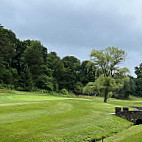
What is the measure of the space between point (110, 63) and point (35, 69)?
1362 inches

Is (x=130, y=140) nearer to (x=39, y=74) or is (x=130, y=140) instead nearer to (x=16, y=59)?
(x=39, y=74)

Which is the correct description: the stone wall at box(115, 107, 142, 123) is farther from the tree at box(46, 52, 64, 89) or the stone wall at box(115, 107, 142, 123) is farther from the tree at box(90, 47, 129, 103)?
the tree at box(46, 52, 64, 89)

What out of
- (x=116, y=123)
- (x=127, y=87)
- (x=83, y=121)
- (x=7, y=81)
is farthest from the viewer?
(x=127, y=87)

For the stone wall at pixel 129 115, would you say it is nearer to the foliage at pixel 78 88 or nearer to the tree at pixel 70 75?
the foliage at pixel 78 88

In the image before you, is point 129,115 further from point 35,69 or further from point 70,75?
point 70,75

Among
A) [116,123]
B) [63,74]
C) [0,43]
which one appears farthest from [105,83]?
[63,74]

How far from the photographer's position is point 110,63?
32.9 m

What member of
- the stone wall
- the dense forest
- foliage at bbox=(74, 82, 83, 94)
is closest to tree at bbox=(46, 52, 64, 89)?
the dense forest

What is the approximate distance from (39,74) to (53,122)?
50673mm

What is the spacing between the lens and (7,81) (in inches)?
1939

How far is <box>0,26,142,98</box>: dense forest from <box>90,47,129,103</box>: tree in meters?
1.77

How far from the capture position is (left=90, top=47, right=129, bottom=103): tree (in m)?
32.0

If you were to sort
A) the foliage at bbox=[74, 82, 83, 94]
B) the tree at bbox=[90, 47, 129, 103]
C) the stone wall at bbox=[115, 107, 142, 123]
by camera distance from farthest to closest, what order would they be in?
the foliage at bbox=[74, 82, 83, 94] → the tree at bbox=[90, 47, 129, 103] → the stone wall at bbox=[115, 107, 142, 123]

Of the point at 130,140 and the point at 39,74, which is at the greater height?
the point at 39,74
